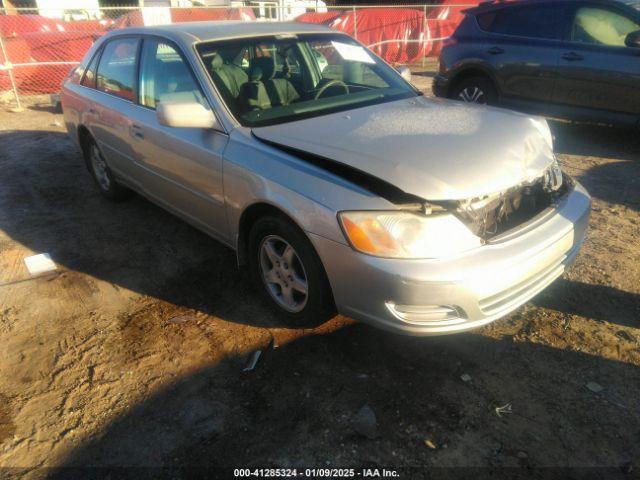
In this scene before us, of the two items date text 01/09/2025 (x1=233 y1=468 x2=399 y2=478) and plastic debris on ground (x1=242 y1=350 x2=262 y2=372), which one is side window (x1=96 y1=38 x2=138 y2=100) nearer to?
plastic debris on ground (x1=242 y1=350 x2=262 y2=372)

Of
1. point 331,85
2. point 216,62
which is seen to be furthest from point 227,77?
point 331,85

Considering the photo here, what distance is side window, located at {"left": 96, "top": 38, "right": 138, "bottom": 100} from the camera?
4047mm

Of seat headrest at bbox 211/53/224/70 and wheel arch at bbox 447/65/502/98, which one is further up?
seat headrest at bbox 211/53/224/70

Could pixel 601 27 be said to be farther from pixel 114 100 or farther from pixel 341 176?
pixel 114 100

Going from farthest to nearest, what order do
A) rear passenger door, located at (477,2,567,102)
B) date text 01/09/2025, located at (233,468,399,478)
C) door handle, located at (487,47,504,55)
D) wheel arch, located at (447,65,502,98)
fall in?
wheel arch, located at (447,65,502,98), door handle, located at (487,47,504,55), rear passenger door, located at (477,2,567,102), date text 01/09/2025, located at (233,468,399,478)

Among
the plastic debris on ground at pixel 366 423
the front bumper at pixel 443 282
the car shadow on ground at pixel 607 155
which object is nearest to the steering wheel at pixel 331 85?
the front bumper at pixel 443 282

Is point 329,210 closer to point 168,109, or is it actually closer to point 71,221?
point 168,109

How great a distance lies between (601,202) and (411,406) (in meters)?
3.29

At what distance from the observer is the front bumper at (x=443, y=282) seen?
2268 mm

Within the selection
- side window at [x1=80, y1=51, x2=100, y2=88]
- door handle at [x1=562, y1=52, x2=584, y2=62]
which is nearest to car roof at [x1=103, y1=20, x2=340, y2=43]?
side window at [x1=80, y1=51, x2=100, y2=88]

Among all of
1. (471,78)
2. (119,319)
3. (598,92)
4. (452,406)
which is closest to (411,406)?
(452,406)

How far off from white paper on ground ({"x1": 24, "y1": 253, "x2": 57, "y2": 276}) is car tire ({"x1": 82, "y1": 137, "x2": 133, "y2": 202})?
111 cm

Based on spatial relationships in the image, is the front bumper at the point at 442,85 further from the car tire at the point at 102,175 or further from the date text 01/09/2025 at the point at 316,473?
the date text 01/09/2025 at the point at 316,473

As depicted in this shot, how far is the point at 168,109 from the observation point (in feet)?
9.58
